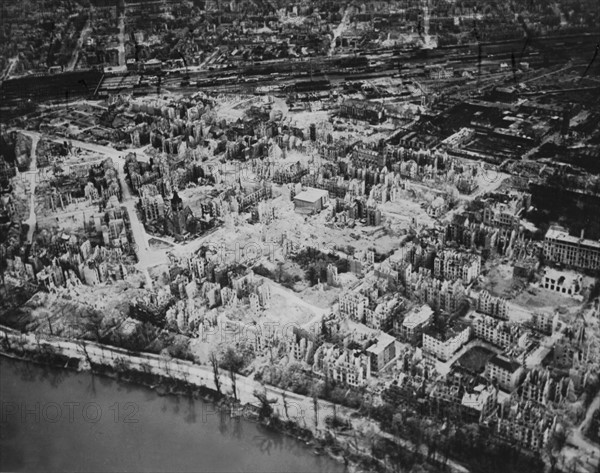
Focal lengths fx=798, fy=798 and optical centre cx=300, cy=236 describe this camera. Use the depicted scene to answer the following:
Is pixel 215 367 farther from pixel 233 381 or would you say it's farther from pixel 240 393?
pixel 240 393

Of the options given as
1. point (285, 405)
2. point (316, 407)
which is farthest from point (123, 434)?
point (316, 407)

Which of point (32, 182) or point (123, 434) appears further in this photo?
point (32, 182)

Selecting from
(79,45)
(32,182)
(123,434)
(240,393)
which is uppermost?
(79,45)

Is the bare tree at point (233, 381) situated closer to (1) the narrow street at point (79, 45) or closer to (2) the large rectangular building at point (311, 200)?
(2) the large rectangular building at point (311, 200)

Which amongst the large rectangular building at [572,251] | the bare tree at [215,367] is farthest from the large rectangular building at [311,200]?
the bare tree at [215,367]

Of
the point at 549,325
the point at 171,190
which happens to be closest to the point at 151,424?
the point at 549,325
